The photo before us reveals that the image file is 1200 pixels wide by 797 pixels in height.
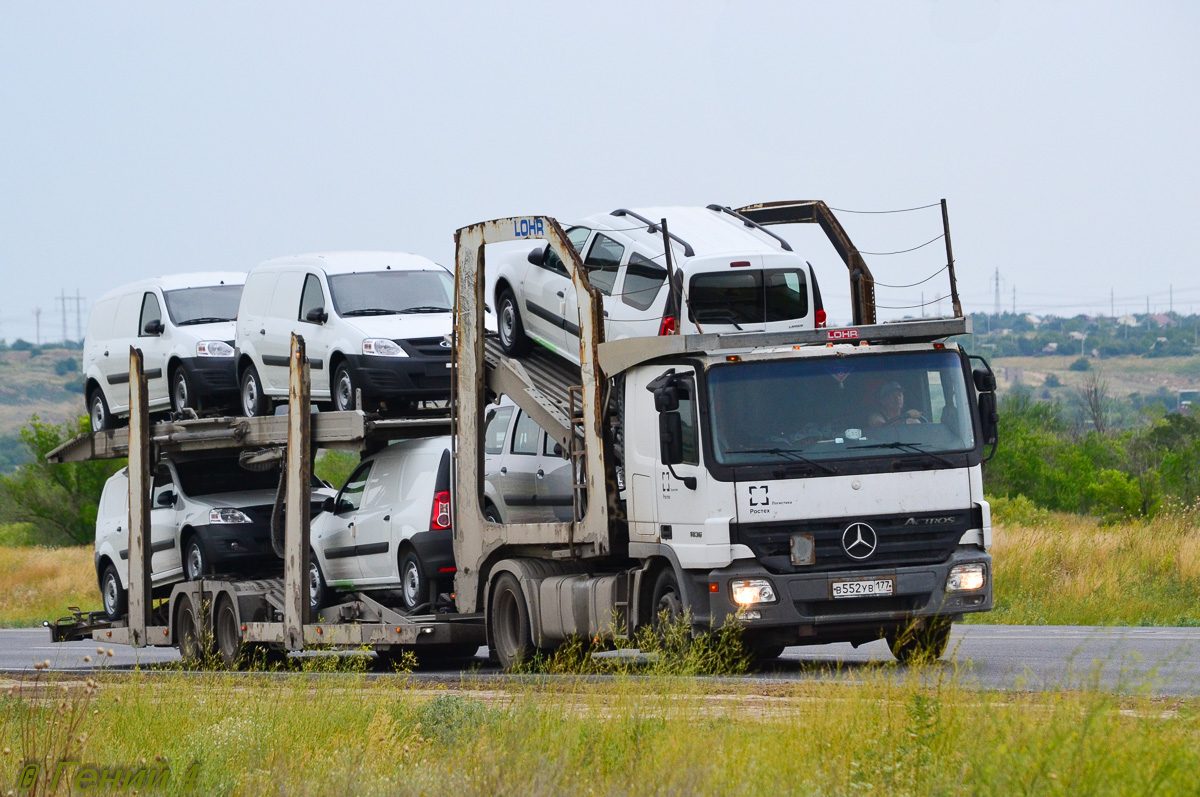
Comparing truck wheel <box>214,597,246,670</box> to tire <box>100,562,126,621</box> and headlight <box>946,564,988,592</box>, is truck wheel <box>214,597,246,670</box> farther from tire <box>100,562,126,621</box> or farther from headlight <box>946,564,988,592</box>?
headlight <box>946,564,988,592</box>

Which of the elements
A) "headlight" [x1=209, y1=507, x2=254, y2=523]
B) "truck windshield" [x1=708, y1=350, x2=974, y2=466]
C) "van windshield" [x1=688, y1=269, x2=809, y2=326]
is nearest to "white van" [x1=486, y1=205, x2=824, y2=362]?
"van windshield" [x1=688, y1=269, x2=809, y2=326]

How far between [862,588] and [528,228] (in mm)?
4430

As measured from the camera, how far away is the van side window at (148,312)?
60.0 feet

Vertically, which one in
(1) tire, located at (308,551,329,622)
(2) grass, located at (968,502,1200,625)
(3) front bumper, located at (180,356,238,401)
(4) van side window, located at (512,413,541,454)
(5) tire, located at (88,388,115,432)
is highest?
(3) front bumper, located at (180,356,238,401)

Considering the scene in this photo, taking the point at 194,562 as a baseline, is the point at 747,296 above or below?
above

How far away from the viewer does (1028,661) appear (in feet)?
42.4

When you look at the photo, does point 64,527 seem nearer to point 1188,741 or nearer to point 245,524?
point 245,524

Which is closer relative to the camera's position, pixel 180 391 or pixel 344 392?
pixel 344 392

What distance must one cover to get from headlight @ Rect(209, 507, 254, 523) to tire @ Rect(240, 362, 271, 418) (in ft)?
3.47

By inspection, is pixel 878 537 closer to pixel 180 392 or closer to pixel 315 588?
pixel 315 588

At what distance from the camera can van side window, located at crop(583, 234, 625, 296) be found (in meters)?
13.6

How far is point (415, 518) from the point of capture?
14.9 meters

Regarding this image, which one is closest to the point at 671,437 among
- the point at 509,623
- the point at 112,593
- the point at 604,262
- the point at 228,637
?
the point at 604,262

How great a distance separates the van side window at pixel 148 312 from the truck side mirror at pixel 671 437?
826 centimetres
